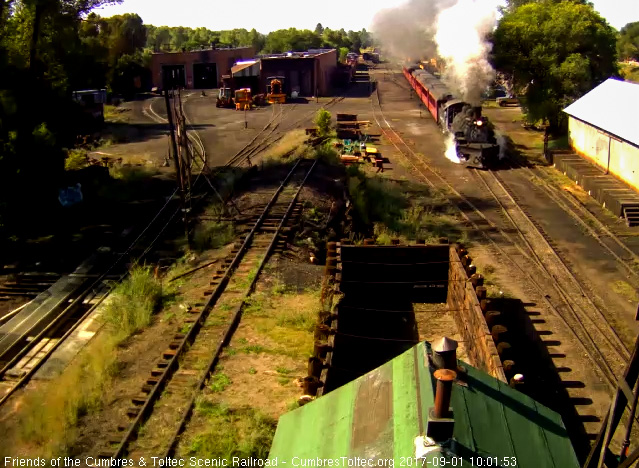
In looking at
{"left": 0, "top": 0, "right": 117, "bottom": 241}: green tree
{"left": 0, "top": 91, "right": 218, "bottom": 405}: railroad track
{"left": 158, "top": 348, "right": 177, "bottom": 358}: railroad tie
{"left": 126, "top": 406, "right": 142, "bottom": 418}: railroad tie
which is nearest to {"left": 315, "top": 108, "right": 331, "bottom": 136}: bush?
{"left": 0, "top": 0, "right": 117, "bottom": 241}: green tree

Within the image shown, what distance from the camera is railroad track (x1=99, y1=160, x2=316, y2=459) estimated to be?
27.2ft

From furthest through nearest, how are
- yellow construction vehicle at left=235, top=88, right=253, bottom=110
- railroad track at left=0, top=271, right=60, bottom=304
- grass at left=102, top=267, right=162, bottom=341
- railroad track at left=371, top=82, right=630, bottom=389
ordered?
1. yellow construction vehicle at left=235, top=88, right=253, bottom=110
2. railroad track at left=0, top=271, right=60, bottom=304
3. grass at left=102, top=267, right=162, bottom=341
4. railroad track at left=371, top=82, right=630, bottom=389

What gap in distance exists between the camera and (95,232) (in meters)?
19.2

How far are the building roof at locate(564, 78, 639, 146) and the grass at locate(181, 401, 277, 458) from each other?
59.1 feet

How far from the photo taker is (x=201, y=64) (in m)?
60.2

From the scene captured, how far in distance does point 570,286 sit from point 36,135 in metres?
15.8

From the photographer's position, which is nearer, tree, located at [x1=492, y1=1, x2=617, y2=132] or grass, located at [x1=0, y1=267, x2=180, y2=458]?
grass, located at [x1=0, y1=267, x2=180, y2=458]

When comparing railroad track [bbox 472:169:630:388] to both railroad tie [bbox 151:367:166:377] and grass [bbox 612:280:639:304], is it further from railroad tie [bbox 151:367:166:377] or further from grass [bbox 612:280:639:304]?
railroad tie [bbox 151:367:166:377]

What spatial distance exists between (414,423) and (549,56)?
→ 30.7 m

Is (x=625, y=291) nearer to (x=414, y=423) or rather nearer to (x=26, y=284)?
(x=414, y=423)

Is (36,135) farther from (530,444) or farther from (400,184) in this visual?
(530,444)

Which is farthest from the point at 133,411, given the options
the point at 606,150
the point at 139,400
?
the point at 606,150

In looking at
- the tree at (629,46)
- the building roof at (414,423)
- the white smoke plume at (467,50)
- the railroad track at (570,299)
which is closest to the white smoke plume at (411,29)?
the white smoke plume at (467,50)

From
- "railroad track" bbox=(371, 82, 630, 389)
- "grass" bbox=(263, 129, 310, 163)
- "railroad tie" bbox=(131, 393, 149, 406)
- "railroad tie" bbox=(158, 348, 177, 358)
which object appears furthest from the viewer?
"grass" bbox=(263, 129, 310, 163)
